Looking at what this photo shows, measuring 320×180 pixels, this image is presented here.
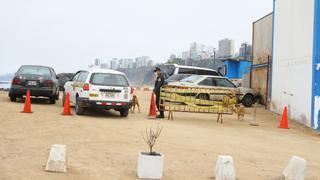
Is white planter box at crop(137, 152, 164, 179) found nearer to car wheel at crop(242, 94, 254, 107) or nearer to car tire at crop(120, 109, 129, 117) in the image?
car tire at crop(120, 109, 129, 117)

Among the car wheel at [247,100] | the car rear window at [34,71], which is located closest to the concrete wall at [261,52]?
the car wheel at [247,100]

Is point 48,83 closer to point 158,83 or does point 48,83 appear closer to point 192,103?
point 158,83

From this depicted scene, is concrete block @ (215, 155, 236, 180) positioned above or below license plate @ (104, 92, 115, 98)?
below

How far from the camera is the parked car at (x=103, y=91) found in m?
15.1

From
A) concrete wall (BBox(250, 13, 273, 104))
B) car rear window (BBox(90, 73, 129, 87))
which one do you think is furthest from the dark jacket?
concrete wall (BBox(250, 13, 273, 104))

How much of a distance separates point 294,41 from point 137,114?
22.1 feet

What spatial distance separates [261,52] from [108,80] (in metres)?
12.9

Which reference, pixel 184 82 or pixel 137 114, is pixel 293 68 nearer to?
pixel 184 82

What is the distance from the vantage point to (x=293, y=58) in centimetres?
1858

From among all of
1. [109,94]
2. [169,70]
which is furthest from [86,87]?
[169,70]

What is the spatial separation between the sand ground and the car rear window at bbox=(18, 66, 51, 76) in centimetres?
284

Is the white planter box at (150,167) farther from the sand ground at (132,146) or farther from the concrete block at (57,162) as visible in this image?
the concrete block at (57,162)

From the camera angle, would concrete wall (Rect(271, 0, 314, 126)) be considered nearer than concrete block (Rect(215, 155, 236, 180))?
No

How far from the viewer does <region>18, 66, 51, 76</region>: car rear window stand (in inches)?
741
